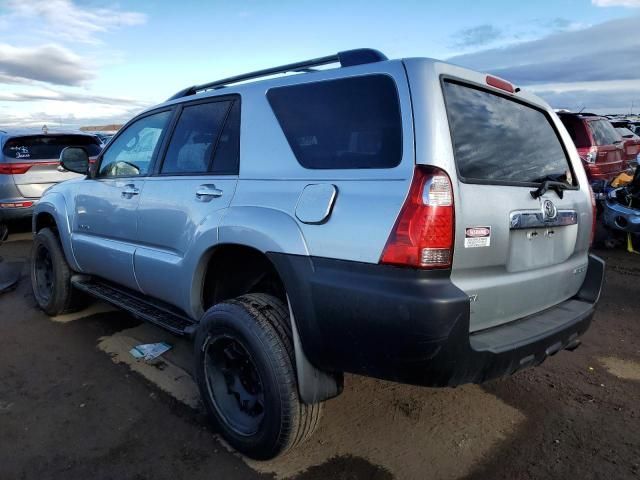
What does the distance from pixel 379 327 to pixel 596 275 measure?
1.72 meters

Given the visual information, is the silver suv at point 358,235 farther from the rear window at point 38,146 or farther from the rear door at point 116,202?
the rear window at point 38,146

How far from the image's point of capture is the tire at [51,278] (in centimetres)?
460

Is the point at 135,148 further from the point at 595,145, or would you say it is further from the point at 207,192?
the point at 595,145

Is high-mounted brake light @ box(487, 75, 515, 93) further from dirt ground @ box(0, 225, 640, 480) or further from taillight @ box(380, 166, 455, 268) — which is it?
dirt ground @ box(0, 225, 640, 480)

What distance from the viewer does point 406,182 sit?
2105 millimetres

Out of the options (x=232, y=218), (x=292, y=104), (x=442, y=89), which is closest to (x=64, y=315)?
(x=232, y=218)

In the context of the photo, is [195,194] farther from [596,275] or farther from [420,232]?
[596,275]

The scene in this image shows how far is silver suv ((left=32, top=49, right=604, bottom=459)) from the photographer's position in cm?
211

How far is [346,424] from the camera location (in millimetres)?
3043

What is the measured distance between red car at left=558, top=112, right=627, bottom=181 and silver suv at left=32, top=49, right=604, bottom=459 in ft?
21.2

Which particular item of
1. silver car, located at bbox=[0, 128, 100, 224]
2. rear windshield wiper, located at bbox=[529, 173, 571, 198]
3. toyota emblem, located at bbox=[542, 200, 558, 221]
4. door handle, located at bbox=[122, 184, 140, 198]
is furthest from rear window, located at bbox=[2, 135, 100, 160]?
toyota emblem, located at bbox=[542, 200, 558, 221]

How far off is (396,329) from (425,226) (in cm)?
43

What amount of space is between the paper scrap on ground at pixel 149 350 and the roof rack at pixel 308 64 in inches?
75.5

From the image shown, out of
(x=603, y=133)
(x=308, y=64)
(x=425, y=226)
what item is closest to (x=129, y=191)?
(x=308, y=64)
